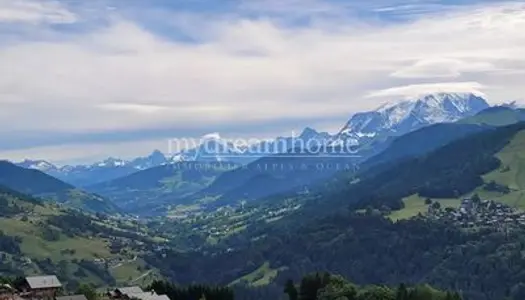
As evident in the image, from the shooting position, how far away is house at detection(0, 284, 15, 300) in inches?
4530

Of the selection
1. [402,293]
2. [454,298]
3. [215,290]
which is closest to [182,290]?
[215,290]

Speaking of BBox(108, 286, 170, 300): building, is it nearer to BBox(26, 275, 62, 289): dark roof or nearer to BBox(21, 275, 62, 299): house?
BBox(21, 275, 62, 299): house

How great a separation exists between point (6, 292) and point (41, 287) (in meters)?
10.2

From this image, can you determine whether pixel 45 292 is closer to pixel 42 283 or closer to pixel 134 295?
pixel 42 283

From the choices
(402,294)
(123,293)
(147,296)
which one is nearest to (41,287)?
(123,293)

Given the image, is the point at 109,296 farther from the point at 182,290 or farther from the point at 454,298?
the point at 454,298

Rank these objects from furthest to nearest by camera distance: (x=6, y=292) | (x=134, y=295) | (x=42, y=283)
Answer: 1. (x=42, y=283)
2. (x=134, y=295)
3. (x=6, y=292)

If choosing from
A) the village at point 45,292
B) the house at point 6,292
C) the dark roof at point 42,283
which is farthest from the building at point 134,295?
the house at point 6,292

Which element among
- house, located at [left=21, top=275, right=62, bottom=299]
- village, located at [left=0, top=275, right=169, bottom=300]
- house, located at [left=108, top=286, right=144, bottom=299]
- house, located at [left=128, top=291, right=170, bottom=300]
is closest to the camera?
village, located at [left=0, top=275, right=169, bottom=300]

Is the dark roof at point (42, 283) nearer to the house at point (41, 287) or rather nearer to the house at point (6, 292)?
the house at point (41, 287)

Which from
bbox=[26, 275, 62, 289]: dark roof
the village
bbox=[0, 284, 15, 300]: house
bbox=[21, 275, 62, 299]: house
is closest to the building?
the village

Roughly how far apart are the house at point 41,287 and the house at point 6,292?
8.36 feet

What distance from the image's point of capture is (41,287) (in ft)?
434

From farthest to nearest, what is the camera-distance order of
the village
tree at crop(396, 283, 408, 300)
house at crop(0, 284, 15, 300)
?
tree at crop(396, 283, 408, 300) → the village → house at crop(0, 284, 15, 300)
